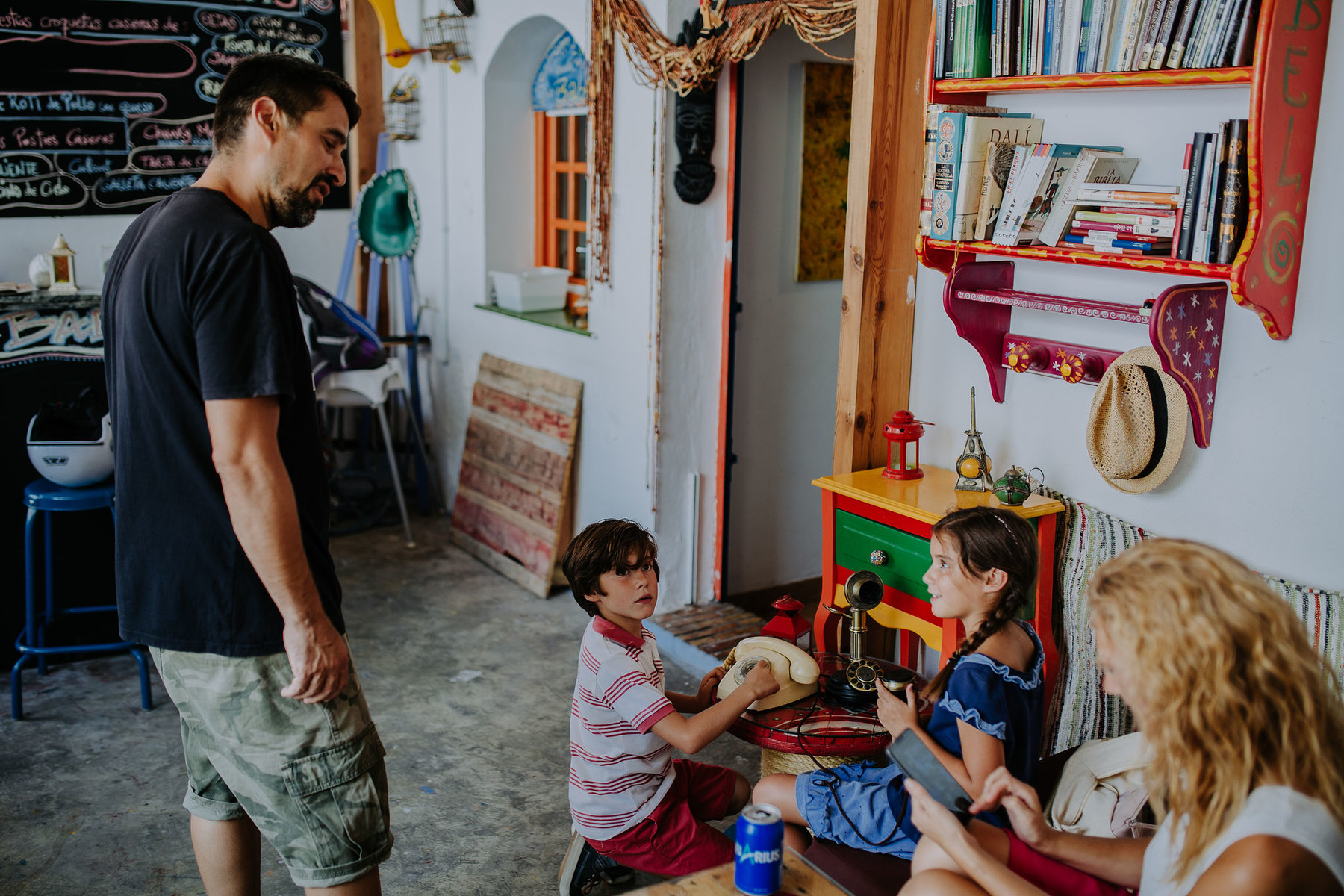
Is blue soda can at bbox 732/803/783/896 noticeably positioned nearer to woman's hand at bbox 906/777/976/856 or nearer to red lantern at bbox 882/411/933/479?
woman's hand at bbox 906/777/976/856

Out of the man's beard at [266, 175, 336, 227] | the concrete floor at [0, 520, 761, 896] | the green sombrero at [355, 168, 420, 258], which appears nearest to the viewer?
the man's beard at [266, 175, 336, 227]

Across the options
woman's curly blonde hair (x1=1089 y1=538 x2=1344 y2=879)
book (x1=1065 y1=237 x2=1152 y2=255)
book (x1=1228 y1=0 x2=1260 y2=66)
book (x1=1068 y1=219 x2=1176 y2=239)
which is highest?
book (x1=1228 y1=0 x2=1260 y2=66)

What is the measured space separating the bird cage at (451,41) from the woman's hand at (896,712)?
4.74 meters

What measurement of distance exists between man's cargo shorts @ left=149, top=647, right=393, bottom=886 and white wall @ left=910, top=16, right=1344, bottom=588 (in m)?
2.19

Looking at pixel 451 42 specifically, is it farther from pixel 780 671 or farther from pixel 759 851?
pixel 759 851

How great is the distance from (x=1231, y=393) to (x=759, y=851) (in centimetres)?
183

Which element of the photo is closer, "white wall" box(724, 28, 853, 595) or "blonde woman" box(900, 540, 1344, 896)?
"blonde woman" box(900, 540, 1344, 896)

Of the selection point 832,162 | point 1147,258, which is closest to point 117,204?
point 832,162

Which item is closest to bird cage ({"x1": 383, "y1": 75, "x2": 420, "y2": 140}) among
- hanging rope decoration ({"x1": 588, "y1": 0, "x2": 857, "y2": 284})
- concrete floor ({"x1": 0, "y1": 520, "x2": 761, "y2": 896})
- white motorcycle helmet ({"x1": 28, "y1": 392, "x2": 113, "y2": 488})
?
hanging rope decoration ({"x1": 588, "y1": 0, "x2": 857, "y2": 284})

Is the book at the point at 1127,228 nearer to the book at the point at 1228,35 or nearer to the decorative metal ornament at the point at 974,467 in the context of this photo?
the book at the point at 1228,35

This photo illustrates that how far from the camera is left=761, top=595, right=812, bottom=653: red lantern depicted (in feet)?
9.93

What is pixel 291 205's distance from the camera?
2.16m

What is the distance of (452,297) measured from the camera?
6.55 meters

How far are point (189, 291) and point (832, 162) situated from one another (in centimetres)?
365
